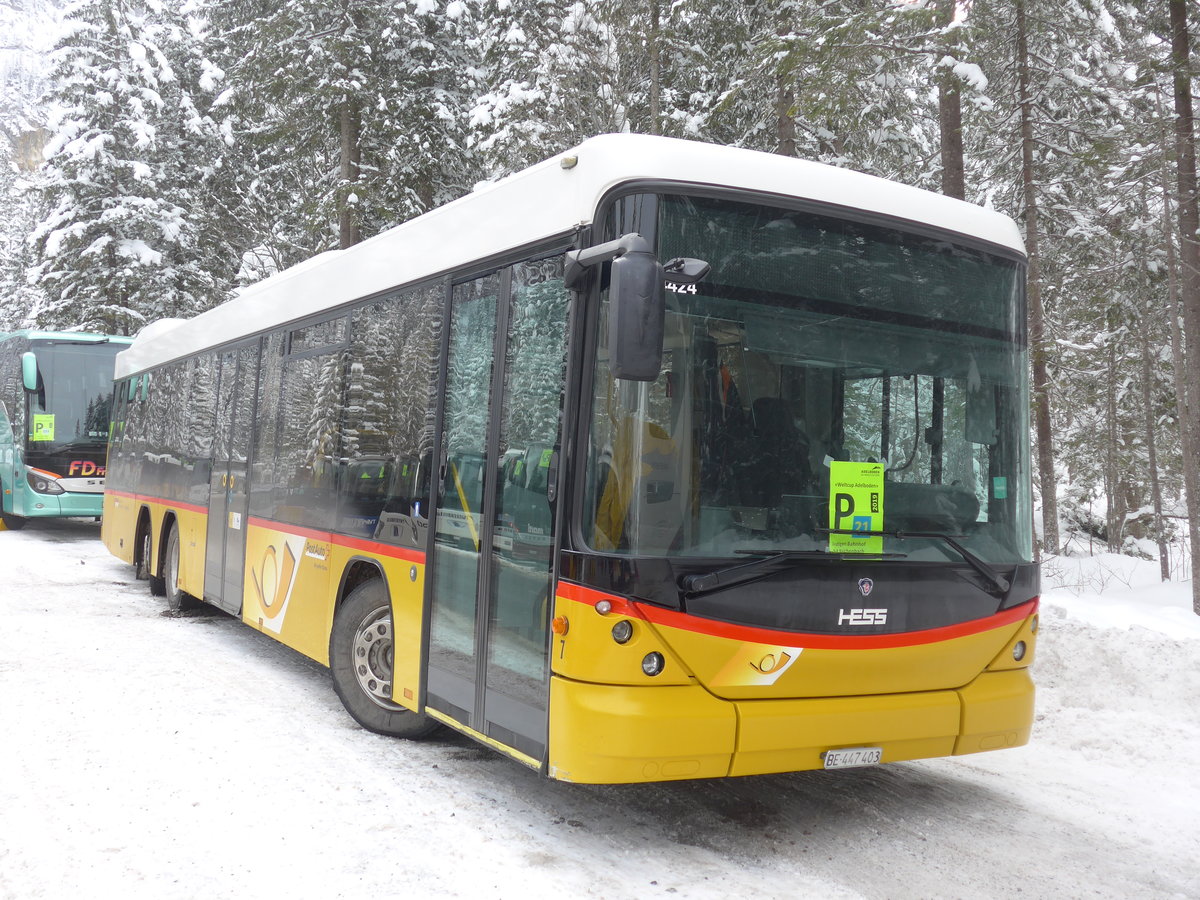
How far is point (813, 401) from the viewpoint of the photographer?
182 inches

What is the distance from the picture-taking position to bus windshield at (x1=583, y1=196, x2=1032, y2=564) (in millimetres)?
4332

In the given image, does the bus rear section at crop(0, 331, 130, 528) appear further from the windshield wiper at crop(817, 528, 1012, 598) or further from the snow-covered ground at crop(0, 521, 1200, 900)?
the windshield wiper at crop(817, 528, 1012, 598)

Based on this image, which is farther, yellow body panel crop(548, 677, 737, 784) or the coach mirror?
yellow body panel crop(548, 677, 737, 784)

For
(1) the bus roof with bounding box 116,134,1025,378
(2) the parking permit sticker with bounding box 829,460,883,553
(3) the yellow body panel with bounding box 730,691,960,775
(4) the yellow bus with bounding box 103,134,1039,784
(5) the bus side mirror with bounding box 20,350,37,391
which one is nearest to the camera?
(4) the yellow bus with bounding box 103,134,1039,784

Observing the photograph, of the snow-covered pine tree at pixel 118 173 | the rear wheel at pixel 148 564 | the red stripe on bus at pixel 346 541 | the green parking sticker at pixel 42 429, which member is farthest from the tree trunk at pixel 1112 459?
the snow-covered pine tree at pixel 118 173

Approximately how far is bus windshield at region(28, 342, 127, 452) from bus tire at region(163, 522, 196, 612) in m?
9.94

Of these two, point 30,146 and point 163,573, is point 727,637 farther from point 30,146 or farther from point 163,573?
point 30,146

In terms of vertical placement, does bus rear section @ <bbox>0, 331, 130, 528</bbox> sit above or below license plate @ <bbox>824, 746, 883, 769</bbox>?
above

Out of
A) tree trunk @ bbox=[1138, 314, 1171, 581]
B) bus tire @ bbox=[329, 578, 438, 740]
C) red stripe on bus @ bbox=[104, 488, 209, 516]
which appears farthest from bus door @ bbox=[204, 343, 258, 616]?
tree trunk @ bbox=[1138, 314, 1171, 581]

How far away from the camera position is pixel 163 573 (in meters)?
11.7

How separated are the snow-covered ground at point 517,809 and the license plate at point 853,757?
41 centimetres

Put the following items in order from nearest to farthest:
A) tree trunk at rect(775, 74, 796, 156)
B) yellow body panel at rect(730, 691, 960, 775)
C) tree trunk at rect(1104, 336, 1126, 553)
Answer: yellow body panel at rect(730, 691, 960, 775), tree trunk at rect(775, 74, 796, 156), tree trunk at rect(1104, 336, 1126, 553)

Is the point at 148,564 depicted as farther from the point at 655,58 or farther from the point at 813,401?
the point at 655,58

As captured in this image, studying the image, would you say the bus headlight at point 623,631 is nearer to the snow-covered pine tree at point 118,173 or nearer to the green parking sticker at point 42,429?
the green parking sticker at point 42,429
